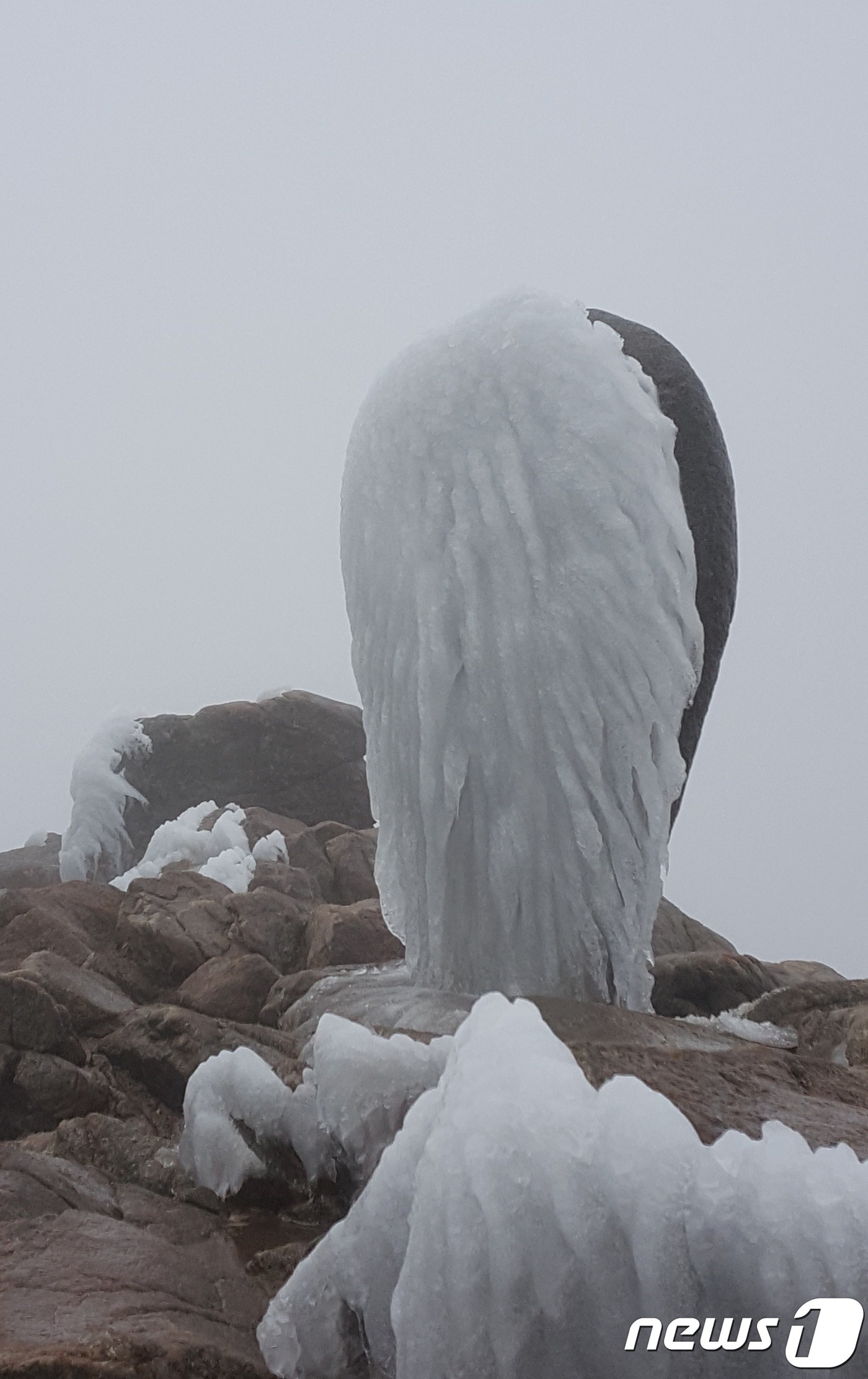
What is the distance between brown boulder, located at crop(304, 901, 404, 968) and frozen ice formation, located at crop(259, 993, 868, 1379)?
3.76m

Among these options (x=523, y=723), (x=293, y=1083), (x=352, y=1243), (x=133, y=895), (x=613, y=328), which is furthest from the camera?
(x=133, y=895)

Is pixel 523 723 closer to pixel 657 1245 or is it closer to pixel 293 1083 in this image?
pixel 293 1083

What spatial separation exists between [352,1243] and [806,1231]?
0.85 meters

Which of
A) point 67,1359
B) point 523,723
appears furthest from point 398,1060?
Result: point 523,723

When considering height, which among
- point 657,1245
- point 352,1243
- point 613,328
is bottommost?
point 352,1243

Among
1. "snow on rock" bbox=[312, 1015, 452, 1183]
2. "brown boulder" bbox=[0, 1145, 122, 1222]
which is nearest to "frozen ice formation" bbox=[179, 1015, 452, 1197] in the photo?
"snow on rock" bbox=[312, 1015, 452, 1183]

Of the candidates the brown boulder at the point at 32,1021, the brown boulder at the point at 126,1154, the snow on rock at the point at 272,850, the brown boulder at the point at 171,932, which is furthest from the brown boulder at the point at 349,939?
the snow on rock at the point at 272,850

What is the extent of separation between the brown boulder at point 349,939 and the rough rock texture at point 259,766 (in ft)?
24.5

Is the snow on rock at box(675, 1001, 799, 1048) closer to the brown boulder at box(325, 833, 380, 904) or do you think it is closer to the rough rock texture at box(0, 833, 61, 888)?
the brown boulder at box(325, 833, 380, 904)

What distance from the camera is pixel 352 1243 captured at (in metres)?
2.08

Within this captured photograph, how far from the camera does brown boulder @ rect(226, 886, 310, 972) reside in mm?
5727

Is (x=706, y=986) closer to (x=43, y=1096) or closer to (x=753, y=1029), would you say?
(x=753, y=1029)
